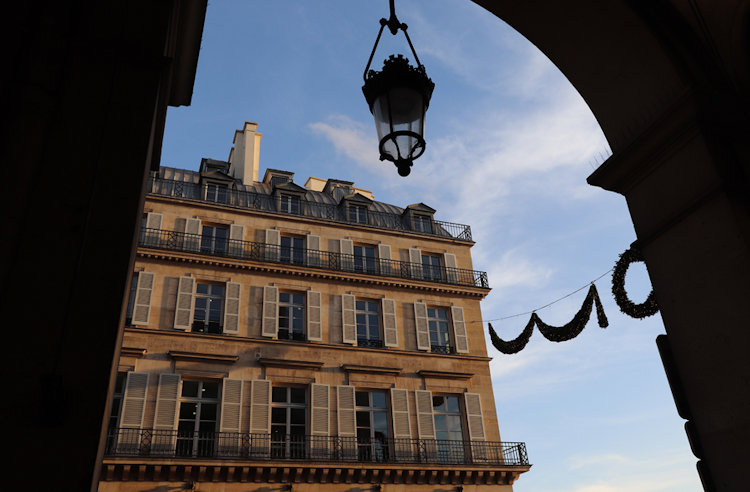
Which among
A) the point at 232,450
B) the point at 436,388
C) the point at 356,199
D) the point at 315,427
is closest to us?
the point at 232,450

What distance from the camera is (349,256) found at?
25172 mm

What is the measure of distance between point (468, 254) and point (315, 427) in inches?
436

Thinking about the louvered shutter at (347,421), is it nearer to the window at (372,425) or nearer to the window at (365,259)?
the window at (372,425)

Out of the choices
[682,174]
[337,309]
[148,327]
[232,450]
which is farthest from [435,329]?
[682,174]

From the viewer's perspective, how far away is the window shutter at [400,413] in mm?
21697

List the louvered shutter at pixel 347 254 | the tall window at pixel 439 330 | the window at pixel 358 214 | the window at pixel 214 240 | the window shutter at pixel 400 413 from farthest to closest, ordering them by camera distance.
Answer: the window at pixel 358 214, the louvered shutter at pixel 347 254, the tall window at pixel 439 330, the window at pixel 214 240, the window shutter at pixel 400 413

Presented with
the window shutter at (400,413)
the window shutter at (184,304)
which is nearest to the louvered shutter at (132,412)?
the window shutter at (184,304)

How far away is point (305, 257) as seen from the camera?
80.2 ft

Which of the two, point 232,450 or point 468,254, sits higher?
point 468,254

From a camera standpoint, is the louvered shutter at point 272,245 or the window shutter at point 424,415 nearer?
the window shutter at point 424,415

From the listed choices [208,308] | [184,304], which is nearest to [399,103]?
[184,304]

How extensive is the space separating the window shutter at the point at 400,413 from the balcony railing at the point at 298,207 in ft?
25.0

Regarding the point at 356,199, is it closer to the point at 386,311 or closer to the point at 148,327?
the point at 386,311

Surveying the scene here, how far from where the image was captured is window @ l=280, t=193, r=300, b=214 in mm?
26016
